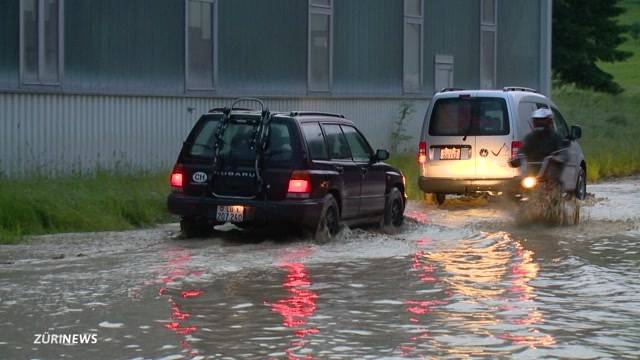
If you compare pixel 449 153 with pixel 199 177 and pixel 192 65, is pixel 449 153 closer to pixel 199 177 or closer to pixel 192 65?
pixel 192 65

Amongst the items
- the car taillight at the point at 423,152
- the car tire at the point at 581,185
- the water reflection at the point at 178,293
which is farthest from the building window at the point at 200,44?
the water reflection at the point at 178,293

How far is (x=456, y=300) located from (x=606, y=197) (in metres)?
13.7

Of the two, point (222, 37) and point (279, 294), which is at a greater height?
point (222, 37)

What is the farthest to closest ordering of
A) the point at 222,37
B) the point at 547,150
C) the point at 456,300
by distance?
the point at 222,37, the point at 547,150, the point at 456,300

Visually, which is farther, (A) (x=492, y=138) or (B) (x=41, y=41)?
(B) (x=41, y=41)

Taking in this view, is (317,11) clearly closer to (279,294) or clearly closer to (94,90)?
(94,90)

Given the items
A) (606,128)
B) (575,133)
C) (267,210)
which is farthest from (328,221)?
(606,128)

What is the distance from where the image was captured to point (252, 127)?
51.2ft

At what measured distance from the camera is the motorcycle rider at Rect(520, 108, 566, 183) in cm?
1952

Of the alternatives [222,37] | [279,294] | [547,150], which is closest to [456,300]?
[279,294]

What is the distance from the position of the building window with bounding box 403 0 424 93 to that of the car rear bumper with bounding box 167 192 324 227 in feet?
60.5

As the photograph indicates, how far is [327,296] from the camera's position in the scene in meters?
11.7

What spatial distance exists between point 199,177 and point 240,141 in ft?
2.10

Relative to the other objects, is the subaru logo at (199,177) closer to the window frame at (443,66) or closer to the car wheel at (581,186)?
the car wheel at (581,186)
